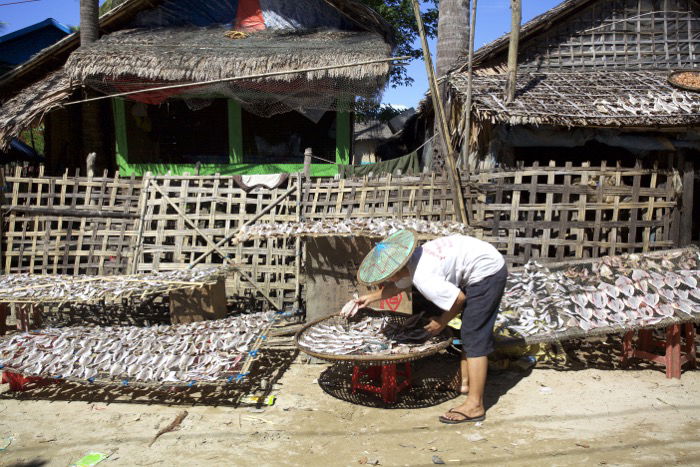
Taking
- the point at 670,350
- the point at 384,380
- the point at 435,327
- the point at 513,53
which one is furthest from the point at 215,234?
the point at 670,350

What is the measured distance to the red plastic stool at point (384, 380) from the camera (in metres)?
4.12

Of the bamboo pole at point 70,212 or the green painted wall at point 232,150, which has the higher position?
the green painted wall at point 232,150

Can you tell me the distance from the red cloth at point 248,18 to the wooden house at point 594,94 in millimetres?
4579

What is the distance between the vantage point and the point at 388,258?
3.68 meters

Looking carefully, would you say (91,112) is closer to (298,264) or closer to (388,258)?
(298,264)

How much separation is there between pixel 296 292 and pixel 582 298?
360cm

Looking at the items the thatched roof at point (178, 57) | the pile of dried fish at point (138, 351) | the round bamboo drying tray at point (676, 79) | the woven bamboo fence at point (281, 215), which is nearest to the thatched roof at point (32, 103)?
the thatched roof at point (178, 57)

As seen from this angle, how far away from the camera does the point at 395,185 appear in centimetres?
634

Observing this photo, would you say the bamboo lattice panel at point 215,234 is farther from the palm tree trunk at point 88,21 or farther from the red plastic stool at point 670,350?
the palm tree trunk at point 88,21

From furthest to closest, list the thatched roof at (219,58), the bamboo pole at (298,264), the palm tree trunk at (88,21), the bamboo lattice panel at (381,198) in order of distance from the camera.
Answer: the palm tree trunk at (88,21), the thatched roof at (219,58), the bamboo pole at (298,264), the bamboo lattice panel at (381,198)

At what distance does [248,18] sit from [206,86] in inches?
114

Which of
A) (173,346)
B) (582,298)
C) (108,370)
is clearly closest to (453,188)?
(582,298)

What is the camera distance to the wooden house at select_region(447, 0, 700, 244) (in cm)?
667

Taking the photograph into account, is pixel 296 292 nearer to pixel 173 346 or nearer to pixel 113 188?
pixel 173 346
